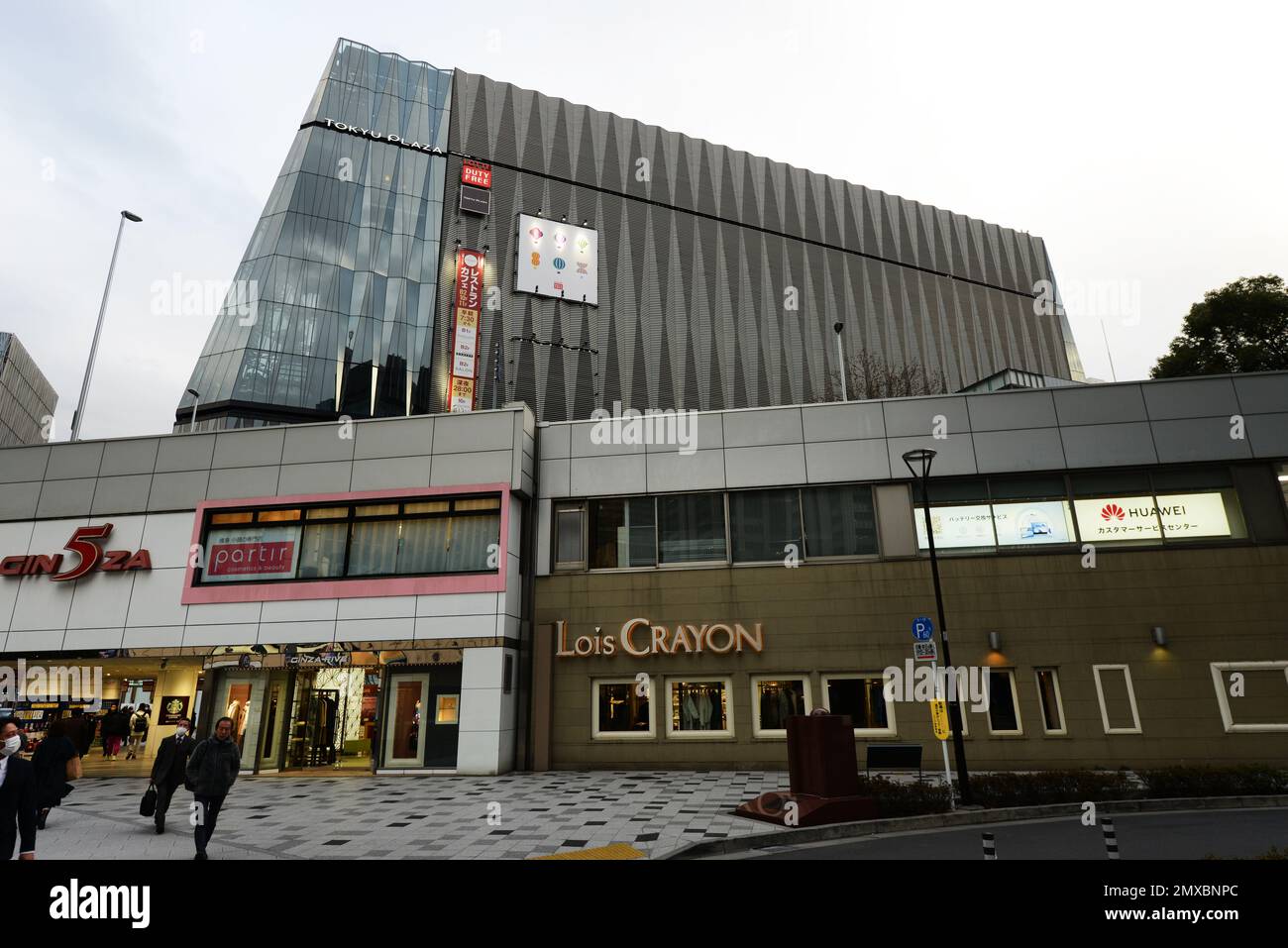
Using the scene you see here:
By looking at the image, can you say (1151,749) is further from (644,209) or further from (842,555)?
(644,209)

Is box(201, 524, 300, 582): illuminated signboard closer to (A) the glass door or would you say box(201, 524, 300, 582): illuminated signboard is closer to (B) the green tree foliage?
(A) the glass door

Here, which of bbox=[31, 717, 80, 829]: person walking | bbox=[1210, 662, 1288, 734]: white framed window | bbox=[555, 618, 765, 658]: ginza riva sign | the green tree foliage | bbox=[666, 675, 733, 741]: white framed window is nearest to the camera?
bbox=[31, 717, 80, 829]: person walking

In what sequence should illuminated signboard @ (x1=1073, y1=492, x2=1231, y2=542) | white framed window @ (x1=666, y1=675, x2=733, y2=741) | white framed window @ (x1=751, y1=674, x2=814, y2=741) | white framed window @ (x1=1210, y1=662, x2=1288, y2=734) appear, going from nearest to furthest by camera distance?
white framed window @ (x1=1210, y1=662, x2=1288, y2=734), illuminated signboard @ (x1=1073, y1=492, x2=1231, y2=542), white framed window @ (x1=751, y1=674, x2=814, y2=741), white framed window @ (x1=666, y1=675, x2=733, y2=741)

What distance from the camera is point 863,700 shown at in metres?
19.2

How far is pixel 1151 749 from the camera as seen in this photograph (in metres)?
17.7

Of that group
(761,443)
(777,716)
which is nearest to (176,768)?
(777,716)

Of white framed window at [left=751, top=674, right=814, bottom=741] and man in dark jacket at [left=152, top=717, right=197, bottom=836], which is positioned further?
white framed window at [left=751, top=674, right=814, bottom=741]

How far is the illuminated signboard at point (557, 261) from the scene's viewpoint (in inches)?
1704

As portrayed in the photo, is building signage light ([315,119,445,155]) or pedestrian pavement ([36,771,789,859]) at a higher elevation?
building signage light ([315,119,445,155])

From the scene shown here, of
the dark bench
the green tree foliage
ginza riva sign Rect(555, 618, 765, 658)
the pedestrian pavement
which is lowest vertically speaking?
the pedestrian pavement

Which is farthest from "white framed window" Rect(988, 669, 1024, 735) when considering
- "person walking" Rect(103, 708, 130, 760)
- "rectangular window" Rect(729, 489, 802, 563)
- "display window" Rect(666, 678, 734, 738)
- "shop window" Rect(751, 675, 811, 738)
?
"person walking" Rect(103, 708, 130, 760)

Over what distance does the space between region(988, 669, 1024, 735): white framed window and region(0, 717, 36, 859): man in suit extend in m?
20.0

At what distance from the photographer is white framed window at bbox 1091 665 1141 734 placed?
18.0 meters
